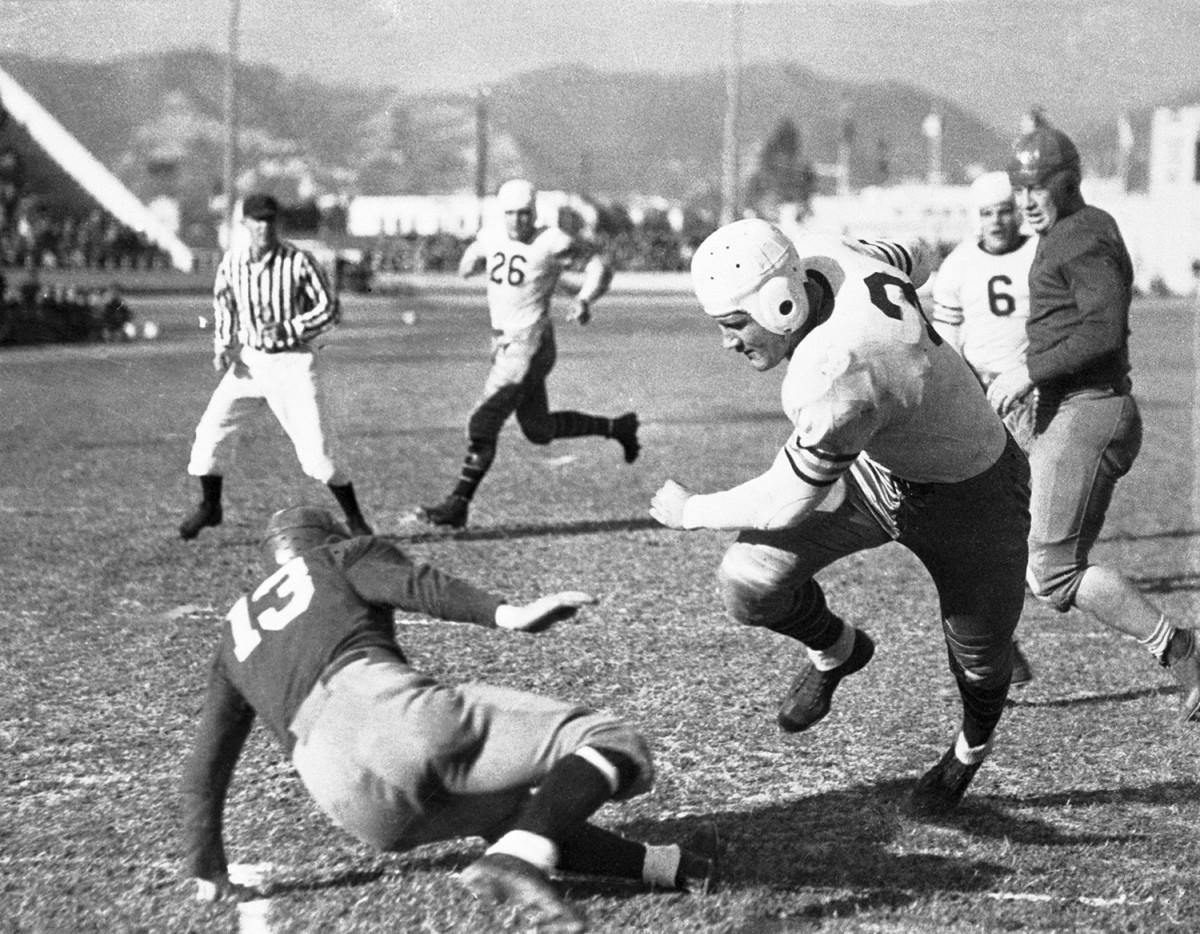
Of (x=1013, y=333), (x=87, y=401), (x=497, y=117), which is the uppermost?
(x=497, y=117)

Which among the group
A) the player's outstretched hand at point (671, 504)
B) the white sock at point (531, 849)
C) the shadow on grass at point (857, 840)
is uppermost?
the player's outstretched hand at point (671, 504)

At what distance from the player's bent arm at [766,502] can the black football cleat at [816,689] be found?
43.3 inches

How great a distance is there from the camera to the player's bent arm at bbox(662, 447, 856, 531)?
4.30 metres

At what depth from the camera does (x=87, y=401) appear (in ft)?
58.2

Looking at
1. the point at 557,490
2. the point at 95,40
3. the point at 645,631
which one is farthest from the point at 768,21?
the point at 645,631

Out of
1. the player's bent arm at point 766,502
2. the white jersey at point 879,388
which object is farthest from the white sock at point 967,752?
the player's bent arm at point 766,502

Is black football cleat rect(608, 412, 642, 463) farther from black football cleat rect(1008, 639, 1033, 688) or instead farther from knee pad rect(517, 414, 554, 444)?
black football cleat rect(1008, 639, 1033, 688)

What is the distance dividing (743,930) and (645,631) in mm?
3222

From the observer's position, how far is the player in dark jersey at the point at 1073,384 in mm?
5988

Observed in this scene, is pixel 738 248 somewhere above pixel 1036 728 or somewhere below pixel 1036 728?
above

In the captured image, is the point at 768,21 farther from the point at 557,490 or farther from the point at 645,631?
the point at 645,631

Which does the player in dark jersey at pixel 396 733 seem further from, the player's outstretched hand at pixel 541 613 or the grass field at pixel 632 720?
the grass field at pixel 632 720

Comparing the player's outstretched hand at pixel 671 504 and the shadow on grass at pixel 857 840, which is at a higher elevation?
the player's outstretched hand at pixel 671 504

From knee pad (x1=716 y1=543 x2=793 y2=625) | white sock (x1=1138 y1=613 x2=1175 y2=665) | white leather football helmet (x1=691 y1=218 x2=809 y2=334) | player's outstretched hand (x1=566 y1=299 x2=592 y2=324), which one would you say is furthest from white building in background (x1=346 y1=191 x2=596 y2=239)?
white leather football helmet (x1=691 y1=218 x2=809 y2=334)
